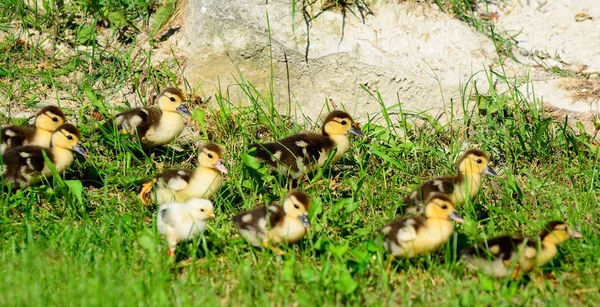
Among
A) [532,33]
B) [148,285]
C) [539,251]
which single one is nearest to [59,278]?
[148,285]

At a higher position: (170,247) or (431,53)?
(431,53)

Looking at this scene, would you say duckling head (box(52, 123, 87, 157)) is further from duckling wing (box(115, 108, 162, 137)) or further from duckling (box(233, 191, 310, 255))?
duckling (box(233, 191, 310, 255))

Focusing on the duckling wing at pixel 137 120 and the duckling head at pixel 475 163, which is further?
the duckling wing at pixel 137 120

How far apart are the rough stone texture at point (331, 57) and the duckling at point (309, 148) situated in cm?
96

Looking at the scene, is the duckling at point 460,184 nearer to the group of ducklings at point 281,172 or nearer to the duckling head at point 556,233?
the group of ducklings at point 281,172

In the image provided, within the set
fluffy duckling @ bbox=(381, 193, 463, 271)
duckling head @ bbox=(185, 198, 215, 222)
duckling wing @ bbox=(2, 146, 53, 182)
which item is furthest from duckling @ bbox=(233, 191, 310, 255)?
duckling wing @ bbox=(2, 146, 53, 182)

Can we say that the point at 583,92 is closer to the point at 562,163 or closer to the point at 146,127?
the point at 562,163

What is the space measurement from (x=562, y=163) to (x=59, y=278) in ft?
13.6

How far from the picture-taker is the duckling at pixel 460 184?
5988 mm

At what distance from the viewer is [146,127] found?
23.1 ft

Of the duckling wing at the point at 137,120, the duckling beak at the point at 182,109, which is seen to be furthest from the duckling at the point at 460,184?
the duckling wing at the point at 137,120

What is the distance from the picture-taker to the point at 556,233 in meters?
5.26

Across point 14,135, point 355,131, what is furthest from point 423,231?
point 14,135

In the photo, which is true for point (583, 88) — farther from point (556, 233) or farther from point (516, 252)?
point (516, 252)
